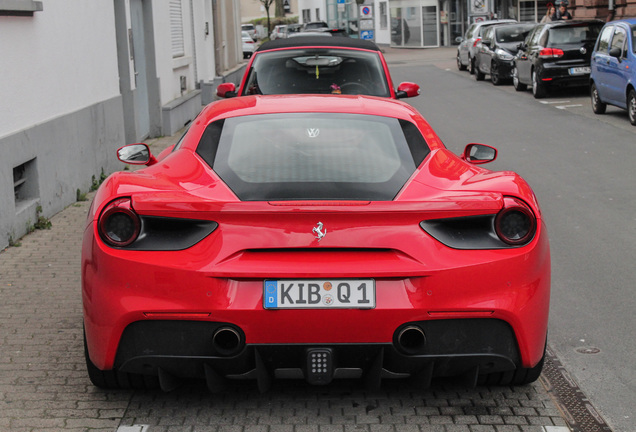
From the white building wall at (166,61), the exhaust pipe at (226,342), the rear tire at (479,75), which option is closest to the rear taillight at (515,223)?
the exhaust pipe at (226,342)

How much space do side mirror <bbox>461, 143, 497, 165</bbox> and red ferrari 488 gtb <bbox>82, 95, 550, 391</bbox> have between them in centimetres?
133

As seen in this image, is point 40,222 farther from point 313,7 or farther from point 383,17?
point 313,7

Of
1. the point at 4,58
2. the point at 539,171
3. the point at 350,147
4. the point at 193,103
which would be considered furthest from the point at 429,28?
the point at 350,147

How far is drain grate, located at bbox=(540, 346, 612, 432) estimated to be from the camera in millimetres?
4281

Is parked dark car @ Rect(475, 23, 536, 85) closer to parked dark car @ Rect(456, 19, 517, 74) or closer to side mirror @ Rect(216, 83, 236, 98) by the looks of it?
parked dark car @ Rect(456, 19, 517, 74)

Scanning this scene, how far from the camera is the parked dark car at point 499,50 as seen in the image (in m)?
27.5

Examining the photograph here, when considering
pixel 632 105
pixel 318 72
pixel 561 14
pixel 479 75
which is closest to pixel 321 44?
pixel 318 72

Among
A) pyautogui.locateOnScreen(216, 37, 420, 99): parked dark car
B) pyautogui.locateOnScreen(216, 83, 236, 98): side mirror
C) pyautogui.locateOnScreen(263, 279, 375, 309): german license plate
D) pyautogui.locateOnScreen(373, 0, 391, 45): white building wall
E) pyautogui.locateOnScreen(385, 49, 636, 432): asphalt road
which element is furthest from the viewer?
pyautogui.locateOnScreen(373, 0, 391, 45): white building wall

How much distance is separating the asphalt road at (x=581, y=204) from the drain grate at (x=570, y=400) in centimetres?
5

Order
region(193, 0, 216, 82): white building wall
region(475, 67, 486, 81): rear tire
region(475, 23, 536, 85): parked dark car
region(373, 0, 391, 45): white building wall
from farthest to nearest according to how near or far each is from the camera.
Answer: region(373, 0, 391, 45): white building wall, region(475, 67, 486, 81): rear tire, region(475, 23, 536, 85): parked dark car, region(193, 0, 216, 82): white building wall

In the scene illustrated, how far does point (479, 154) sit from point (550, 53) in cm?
1780

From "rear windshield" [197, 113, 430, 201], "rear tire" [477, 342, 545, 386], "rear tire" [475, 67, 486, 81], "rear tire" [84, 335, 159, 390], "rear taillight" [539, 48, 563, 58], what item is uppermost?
"rear windshield" [197, 113, 430, 201]

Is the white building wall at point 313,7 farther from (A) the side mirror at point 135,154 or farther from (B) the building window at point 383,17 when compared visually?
(A) the side mirror at point 135,154

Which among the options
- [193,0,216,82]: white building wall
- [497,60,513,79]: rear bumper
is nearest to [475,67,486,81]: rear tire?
[497,60,513,79]: rear bumper
